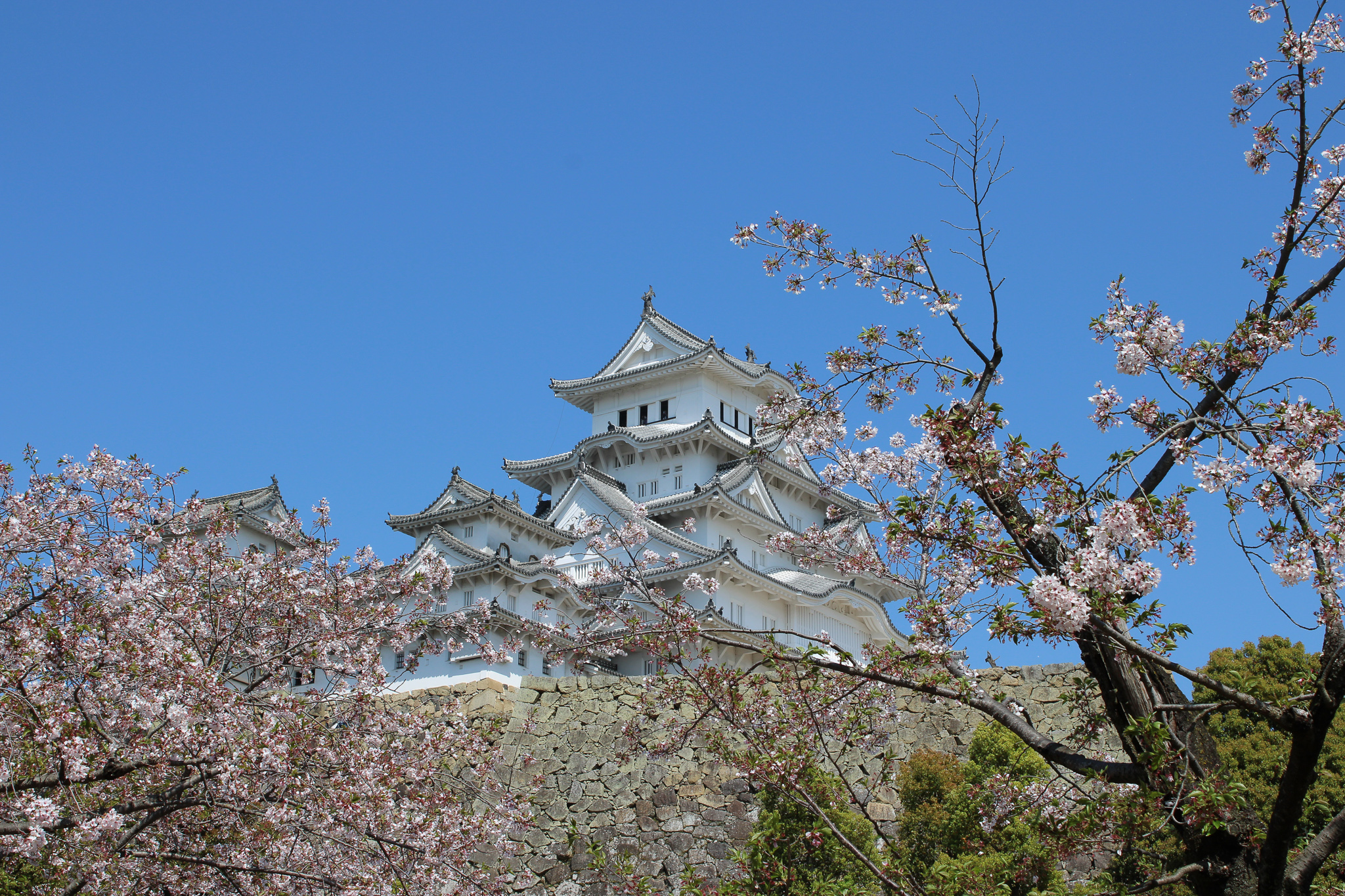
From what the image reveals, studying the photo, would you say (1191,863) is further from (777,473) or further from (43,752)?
(777,473)

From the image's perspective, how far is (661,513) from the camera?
104ft

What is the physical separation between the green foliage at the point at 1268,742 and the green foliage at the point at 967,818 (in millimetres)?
2371

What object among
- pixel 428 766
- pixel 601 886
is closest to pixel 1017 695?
pixel 601 886

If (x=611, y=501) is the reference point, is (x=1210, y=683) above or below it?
below

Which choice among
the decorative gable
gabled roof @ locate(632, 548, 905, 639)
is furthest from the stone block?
the decorative gable

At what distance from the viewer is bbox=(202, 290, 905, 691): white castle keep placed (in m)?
28.7

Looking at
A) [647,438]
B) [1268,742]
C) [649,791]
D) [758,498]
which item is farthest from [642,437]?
[1268,742]

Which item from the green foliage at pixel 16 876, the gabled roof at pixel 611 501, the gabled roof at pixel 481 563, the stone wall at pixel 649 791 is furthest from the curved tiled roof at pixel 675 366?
the green foliage at pixel 16 876

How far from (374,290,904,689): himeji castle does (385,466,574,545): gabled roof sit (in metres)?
0.04

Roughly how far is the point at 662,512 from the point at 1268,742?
18.6 m

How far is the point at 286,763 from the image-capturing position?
8.71 m

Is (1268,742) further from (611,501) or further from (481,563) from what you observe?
(611,501)

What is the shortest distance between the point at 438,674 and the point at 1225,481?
24197 millimetres

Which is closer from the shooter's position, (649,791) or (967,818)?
(967,818)
